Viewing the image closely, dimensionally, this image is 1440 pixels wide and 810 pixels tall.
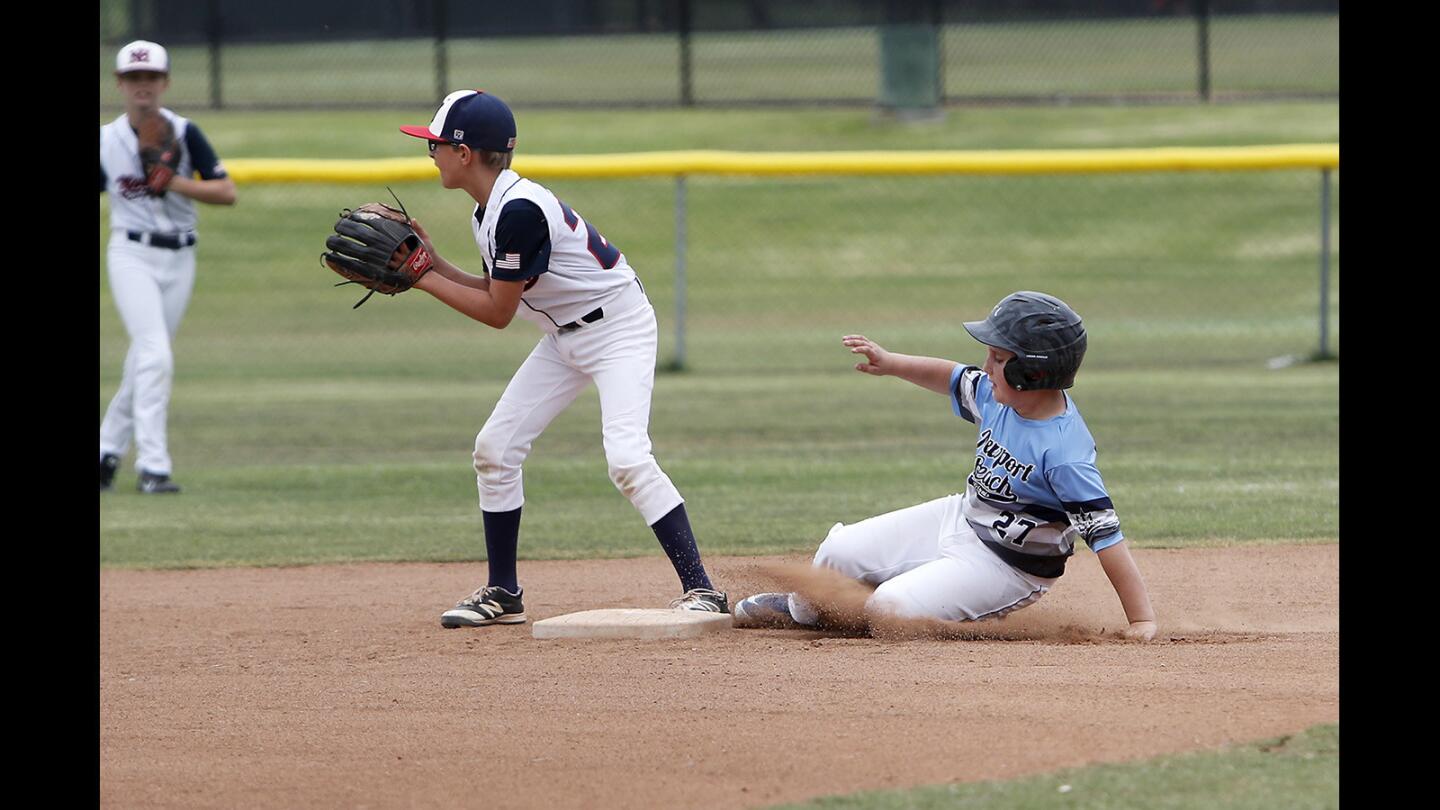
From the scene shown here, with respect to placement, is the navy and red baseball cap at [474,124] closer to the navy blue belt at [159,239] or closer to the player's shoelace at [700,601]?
the player's shoelace at [700,601]

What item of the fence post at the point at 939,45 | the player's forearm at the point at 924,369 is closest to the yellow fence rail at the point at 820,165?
the player's forearm at the point at 924,369

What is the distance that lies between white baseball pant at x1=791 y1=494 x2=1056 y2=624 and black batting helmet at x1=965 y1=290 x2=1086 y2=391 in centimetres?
→ 55

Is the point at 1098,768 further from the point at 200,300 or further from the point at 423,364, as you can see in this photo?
the point at 200,300

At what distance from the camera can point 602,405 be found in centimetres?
556

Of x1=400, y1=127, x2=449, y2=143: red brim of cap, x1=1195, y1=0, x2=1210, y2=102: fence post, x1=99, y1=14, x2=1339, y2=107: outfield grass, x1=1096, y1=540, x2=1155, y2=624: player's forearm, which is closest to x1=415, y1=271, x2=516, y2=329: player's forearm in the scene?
x1=400, y1=127, x2=449, y2=143: red brim of cap

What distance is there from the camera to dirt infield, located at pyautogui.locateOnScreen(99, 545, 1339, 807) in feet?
13.0

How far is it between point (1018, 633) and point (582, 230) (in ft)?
6.32

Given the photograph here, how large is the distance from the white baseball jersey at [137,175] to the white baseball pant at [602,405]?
12.8 ft

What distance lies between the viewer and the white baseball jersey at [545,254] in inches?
213

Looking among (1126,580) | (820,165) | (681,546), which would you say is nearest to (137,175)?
(681,546)

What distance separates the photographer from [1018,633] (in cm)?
543

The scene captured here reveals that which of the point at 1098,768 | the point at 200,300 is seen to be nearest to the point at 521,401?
the point at 1098,768

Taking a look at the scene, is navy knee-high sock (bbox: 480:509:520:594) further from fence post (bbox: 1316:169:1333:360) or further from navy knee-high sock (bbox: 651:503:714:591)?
fence post (bbox: 1316:169:1333:360)

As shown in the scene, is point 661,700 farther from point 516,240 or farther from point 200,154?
point 200,154
